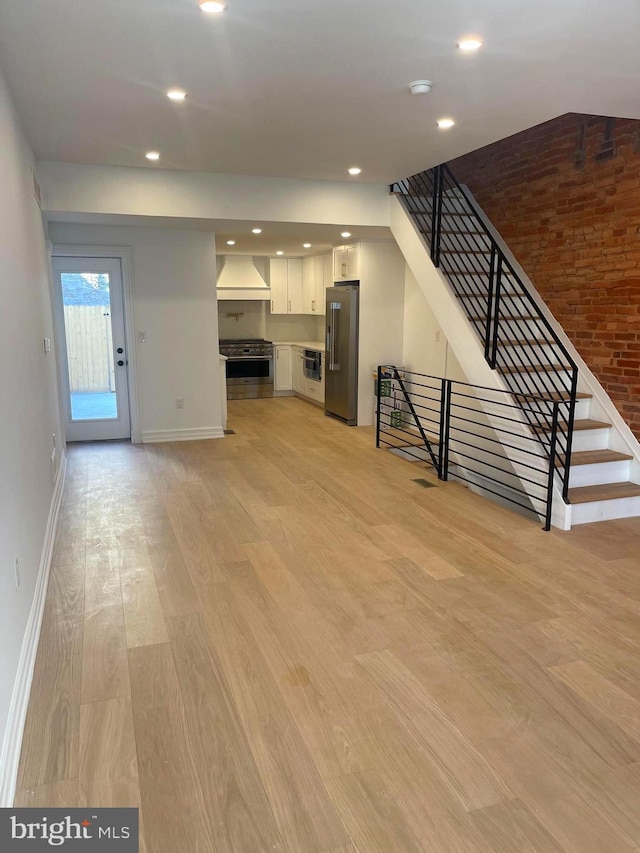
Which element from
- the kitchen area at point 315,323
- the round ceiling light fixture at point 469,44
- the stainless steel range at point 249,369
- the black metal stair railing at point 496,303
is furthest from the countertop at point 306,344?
the round ceiling light fixture at point 469,44

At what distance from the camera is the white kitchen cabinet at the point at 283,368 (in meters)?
10.0

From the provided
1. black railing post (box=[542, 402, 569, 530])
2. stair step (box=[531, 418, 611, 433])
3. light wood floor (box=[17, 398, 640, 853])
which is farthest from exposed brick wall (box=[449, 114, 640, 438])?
light wood floor (box=[17, 398, 640, 853])

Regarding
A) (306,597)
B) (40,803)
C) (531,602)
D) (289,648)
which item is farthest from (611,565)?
(40,803)

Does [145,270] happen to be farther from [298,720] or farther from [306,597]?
[298,720]

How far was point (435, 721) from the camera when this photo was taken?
2.25 meters

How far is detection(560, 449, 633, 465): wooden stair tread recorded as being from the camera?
14.9ft

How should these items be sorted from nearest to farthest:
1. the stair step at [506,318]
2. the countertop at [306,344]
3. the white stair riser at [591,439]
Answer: the white stair riser at [591,439] → the stair step at [506,318] → the countertop at [306,344]

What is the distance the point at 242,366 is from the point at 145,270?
3481 mm

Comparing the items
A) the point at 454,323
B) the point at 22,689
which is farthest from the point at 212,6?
the point at 454,323

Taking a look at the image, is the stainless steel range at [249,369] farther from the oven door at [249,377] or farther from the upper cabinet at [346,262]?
the upper cabinet at [346,262]

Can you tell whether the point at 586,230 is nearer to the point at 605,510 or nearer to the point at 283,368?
the point at 605,510

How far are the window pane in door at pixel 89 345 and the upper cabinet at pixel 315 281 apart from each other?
3.38m

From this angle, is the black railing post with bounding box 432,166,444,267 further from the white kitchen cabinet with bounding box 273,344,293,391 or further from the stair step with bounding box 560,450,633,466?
the white kitchen cabinet with bounding box 273,344,293,391

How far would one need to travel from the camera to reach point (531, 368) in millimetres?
5168
